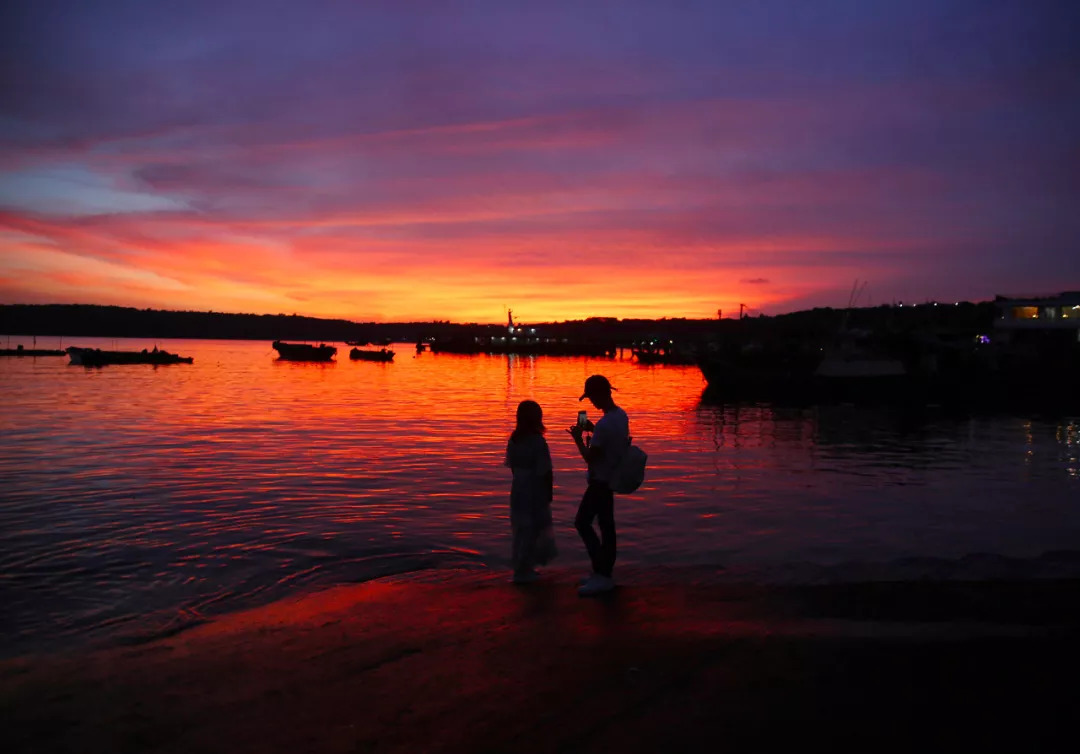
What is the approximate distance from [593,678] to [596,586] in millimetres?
2285

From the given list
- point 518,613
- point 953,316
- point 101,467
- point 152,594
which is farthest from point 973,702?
point 953,316

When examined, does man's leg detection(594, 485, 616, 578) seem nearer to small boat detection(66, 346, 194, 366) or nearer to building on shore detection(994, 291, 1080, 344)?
small boat detection(66, 346, 194, 366)

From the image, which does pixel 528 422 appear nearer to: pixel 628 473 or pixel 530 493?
pixel 530 493

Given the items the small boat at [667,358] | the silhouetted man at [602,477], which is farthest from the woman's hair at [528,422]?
the small boat at [667,358]

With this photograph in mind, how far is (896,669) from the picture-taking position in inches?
215

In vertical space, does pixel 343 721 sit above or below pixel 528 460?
below

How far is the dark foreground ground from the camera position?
4.62 metres

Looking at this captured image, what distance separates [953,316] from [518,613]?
7990 inches

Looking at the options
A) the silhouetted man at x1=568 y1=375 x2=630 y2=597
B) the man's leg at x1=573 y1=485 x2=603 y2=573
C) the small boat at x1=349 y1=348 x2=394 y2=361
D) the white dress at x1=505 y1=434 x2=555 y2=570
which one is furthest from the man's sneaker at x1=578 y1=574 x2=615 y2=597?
the small boat at x1=349 y1=348 x2=394 y2=361

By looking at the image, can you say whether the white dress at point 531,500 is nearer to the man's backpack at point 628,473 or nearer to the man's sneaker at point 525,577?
the man's sneaker at point 525,577

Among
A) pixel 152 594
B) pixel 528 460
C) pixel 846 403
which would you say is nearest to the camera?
pixel 528 460

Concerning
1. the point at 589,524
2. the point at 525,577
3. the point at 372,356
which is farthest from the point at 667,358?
the point at 589,524

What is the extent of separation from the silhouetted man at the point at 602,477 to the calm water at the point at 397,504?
1635 millimetres

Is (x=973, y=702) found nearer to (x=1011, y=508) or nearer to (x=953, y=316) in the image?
(x=1011, y=508)
